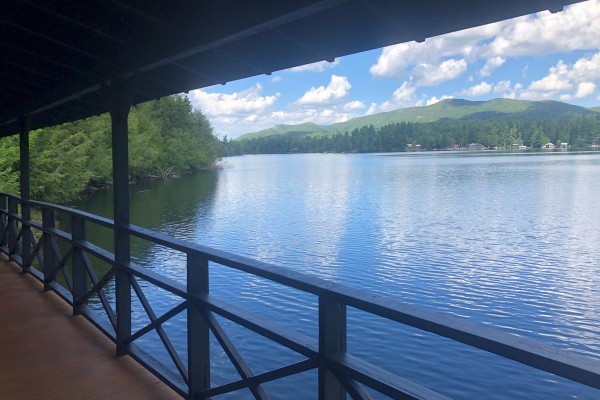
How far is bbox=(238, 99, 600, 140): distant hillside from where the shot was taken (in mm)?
151250

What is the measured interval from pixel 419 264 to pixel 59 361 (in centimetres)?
1303

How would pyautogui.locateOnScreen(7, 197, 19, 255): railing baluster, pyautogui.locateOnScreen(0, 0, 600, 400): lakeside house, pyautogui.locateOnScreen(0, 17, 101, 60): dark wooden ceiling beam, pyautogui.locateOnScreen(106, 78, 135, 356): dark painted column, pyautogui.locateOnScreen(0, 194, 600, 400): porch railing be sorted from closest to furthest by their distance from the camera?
pyautogui.locateOnScreen(0, 194, 600, 400): porch railing → pyautogui.locateOnScreen(0, 0, 600, 400): lakeside house → pyautogui.locateOnScreen(0, 17, 101, 60): dark wooden ceiling beam → pyautogui.locateOnScreen(106, 78, 135, 356): dark painted column → pyautogui.locateOnScreen(7, 197, 19, 255): railing baluster

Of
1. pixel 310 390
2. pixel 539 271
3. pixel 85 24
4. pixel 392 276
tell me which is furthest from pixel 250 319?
pixel 539 271

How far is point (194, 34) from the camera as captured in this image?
3.16m

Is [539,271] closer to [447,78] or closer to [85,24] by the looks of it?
[85,24]

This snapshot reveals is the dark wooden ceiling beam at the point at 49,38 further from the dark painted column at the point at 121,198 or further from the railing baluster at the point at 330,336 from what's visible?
the railing baluster at the point at 330,336

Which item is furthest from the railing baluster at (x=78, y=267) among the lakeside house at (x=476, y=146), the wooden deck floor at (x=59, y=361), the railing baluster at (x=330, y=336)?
the lakeside house at (x=476, y=146)

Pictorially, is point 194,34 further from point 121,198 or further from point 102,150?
point 102,150

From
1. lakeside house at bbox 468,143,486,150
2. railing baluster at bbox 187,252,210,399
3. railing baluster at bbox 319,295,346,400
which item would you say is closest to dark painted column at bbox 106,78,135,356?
railing baluster at bbox 187,252,210,399

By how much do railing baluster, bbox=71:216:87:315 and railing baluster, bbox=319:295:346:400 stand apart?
3.54 meters

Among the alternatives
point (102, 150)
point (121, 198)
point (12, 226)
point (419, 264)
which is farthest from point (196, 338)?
point (102, 150)

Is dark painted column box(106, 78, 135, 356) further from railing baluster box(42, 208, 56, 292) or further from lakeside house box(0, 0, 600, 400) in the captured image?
railing baluster box(42, 208, 56, 292)

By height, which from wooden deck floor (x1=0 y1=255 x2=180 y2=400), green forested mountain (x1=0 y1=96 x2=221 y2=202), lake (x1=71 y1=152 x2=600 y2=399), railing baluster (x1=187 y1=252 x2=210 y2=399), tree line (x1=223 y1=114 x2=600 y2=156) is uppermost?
tree line (x1=223 y1=114 x2=600 y2=156)

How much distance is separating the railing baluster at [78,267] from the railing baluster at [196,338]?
229 cm
